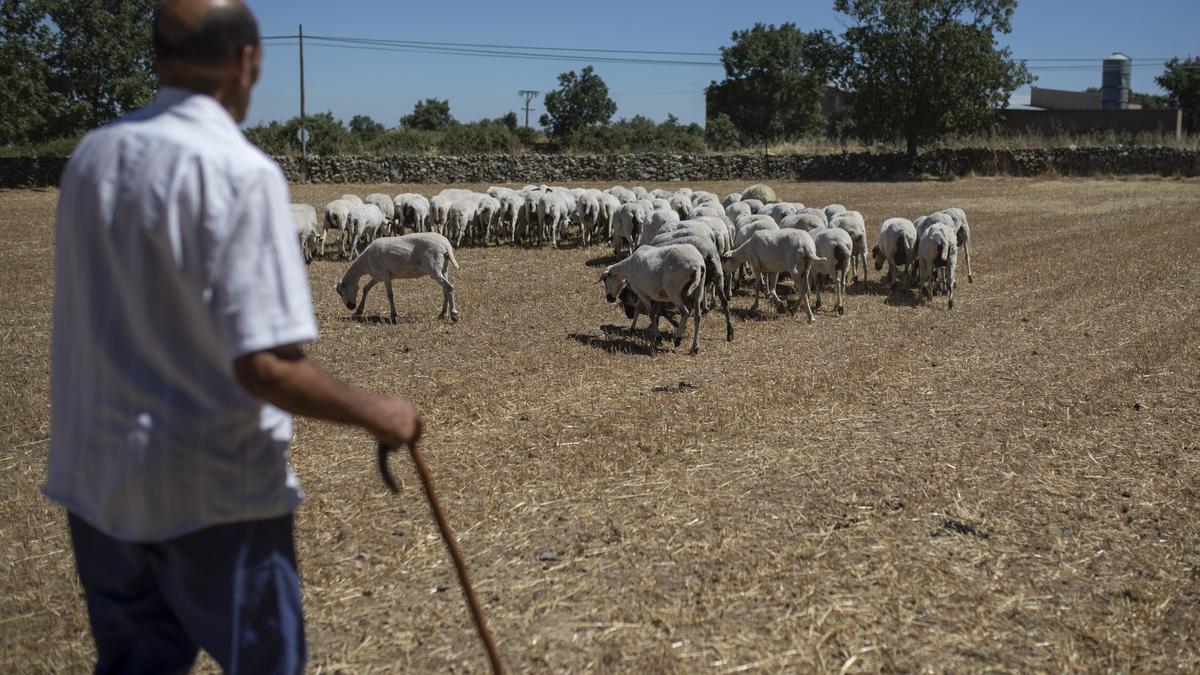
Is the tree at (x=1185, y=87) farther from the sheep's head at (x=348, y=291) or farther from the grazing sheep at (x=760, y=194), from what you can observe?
the sheep's head at (x=348, y=291)

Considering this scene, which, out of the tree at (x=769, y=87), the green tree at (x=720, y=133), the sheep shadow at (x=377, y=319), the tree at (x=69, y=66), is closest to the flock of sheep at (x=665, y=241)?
the sheep shadow at (x=377, y=319)

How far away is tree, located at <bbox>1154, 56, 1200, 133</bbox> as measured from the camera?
6700 cm

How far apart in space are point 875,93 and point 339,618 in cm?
4633

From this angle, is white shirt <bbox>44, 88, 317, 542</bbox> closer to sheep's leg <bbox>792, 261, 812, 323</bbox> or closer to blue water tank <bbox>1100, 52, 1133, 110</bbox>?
sheep's leg <bbox>792, 261, 812, 323</bbox>

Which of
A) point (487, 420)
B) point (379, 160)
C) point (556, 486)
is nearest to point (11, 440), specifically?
point (487, 420)

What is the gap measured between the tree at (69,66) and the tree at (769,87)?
43.1m

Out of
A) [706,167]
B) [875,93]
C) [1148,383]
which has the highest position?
[875,93]

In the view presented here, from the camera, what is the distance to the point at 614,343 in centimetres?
1075

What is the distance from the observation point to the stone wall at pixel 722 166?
137 ft

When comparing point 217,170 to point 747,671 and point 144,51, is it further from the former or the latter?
point 144,51

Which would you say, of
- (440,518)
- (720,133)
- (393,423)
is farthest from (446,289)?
(720,133)

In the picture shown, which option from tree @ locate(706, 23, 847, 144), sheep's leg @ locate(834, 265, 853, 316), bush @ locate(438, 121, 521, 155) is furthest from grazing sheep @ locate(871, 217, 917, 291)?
tree @ locate(706, 23, 847, 144)

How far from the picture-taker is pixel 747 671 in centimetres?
398

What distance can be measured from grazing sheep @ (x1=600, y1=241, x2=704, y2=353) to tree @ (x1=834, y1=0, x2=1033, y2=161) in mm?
38253
